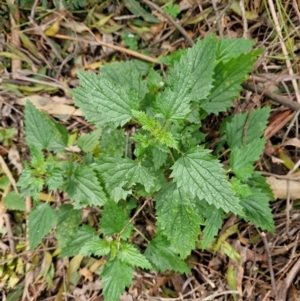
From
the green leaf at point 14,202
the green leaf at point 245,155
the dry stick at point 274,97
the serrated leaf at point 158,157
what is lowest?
the green leaf at point 14,202

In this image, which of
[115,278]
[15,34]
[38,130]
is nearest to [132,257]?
[115,278]

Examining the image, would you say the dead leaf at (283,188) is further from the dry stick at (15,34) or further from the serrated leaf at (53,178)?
the dry stick at (15,34)

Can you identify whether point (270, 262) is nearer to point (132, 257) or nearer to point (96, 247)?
point (132, 257)

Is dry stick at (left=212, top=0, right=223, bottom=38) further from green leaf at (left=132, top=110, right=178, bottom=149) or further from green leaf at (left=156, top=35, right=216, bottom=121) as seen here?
green leaf at (left=132, top=110, right=178, bottom=149)

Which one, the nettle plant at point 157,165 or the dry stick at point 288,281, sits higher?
the nettle plant at point 157,165

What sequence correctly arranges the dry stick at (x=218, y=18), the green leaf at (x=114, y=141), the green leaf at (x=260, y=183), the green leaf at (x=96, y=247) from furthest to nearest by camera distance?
the dry stick at (x=218, y=18) → the green leaf at (x=114, y=141) → the green leaf at (x=260, y=183) → the green leaf at (x=96, y=247)

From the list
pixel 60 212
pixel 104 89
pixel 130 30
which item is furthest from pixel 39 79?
pixel 104 89

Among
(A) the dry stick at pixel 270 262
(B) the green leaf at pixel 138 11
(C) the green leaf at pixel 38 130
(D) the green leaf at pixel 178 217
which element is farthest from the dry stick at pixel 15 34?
(A) the dry stick at pixel 270 262

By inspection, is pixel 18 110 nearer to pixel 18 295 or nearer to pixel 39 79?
pixel 39 79
